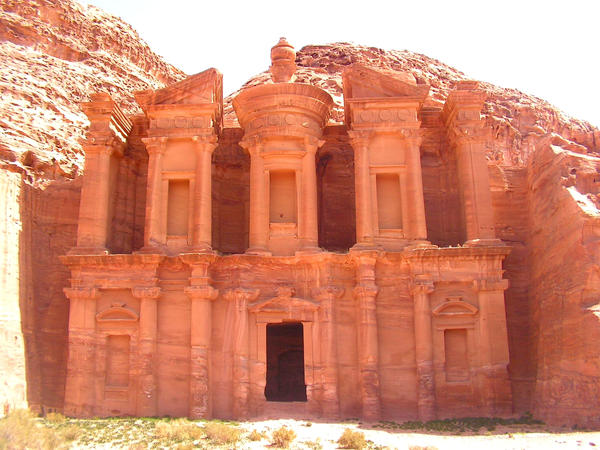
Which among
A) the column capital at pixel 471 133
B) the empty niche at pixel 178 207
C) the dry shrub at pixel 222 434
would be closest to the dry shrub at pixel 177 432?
the dry shrub at pixel 222 434

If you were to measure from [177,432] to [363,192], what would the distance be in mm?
9262

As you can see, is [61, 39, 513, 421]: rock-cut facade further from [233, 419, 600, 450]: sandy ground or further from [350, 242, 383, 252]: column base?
[233, 419, 600, 450]: sandy ground

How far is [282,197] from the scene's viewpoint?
70.3 feet

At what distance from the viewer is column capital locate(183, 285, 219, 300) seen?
1945 cm

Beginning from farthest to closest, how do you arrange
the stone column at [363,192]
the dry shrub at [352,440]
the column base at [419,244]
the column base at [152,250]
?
1. the column base at [152,250]
2. the stone column at [363,192]
3. the column base at [419,244]
4. the dry shrub at [352,440]

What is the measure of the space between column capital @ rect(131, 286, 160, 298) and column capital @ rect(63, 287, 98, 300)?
4.06 ft

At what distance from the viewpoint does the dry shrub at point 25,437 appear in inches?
495

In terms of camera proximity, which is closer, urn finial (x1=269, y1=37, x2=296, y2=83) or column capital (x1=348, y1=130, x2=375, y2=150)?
column capital (x1=348, y1=130, x2=375, y2=150)

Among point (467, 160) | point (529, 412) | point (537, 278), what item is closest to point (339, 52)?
point (467, 160)

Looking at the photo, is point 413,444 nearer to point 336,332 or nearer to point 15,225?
point 336,332

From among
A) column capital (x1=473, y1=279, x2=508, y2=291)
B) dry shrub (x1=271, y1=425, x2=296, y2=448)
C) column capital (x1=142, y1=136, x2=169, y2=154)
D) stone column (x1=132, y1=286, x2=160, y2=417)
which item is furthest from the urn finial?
dry shrub (x1=271, y1=425, x2=296, y2=448)

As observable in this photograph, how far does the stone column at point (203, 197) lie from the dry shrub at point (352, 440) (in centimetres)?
761

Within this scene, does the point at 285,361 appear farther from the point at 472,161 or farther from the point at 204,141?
the point at 472,161

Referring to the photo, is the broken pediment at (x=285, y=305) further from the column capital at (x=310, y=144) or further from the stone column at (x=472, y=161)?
the stone column at (x=472, y=161)
